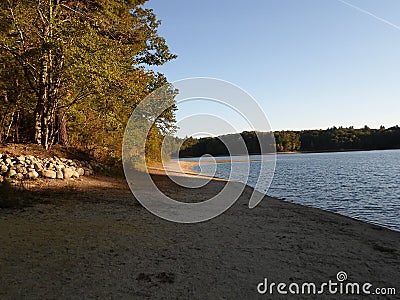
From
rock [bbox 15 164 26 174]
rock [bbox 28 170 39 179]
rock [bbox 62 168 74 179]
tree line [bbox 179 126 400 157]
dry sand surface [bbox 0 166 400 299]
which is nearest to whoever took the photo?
dry sand surface [bbox 0 166 400 299]

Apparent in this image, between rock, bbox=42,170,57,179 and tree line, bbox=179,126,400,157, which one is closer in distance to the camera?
rock, bbox=42,170,57,179

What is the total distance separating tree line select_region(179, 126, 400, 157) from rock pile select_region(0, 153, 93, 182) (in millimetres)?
118489

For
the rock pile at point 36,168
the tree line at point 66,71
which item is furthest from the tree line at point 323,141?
the rock pile at point 36,168

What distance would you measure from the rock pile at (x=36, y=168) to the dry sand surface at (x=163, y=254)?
2.04 meters

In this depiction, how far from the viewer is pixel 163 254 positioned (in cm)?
617

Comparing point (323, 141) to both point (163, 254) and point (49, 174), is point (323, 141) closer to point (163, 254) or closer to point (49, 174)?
point (49, 174)

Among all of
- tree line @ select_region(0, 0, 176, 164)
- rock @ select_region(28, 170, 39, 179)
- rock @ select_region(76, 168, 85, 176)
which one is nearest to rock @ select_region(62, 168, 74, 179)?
rock @ select_region(76, 168, 85, 176)

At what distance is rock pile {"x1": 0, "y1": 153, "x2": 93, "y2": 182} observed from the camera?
1148cm

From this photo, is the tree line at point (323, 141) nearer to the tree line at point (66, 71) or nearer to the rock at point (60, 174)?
the tree line at point (66, 71)

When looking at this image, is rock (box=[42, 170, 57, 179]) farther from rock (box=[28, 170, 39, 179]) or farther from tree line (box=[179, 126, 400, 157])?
tree line (box=[179, 126, 400, 157])

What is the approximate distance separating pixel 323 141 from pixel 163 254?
577 ft

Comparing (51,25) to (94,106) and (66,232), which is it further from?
(66,232)

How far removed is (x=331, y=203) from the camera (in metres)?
18.1

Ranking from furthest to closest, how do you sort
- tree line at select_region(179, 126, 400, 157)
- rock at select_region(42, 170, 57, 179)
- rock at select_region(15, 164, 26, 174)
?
tree line at select_region(179, 126, 400, 157)
rock at select_region(42, 170, 57, 179)
rock at select_region(15, 164, 26, 174)
